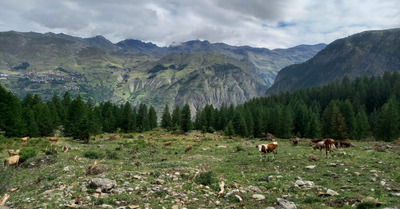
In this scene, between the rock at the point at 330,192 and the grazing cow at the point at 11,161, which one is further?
the grazing cow at the point at 11,161

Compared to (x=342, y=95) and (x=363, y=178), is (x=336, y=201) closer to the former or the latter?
(x=363, y=178)

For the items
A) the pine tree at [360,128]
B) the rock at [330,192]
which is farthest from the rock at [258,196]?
the pine tree at [360,128]

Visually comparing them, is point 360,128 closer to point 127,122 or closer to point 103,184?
point 103,184

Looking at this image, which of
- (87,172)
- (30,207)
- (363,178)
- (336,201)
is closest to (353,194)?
(336,201)

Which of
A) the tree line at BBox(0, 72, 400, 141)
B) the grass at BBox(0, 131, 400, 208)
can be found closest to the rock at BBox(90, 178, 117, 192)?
the grass at BBox(0, 131, 400, 208)

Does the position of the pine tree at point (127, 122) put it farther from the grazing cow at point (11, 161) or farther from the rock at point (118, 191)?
the rock at point (118, 191)

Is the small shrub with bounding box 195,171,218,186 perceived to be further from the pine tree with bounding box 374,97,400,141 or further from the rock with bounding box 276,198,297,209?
the pine tree with bounding box 374,97,400,141

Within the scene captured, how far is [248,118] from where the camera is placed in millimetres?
85688

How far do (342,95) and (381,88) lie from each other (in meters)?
18.5

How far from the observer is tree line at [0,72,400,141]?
4827 cm

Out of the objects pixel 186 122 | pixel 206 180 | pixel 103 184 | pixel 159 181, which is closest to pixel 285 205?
pixel 206 180

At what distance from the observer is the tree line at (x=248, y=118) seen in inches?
1900

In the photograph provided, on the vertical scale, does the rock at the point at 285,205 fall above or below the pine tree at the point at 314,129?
above

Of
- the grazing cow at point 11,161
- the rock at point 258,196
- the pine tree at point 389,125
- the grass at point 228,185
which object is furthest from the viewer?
the pine tree at point 389,125
